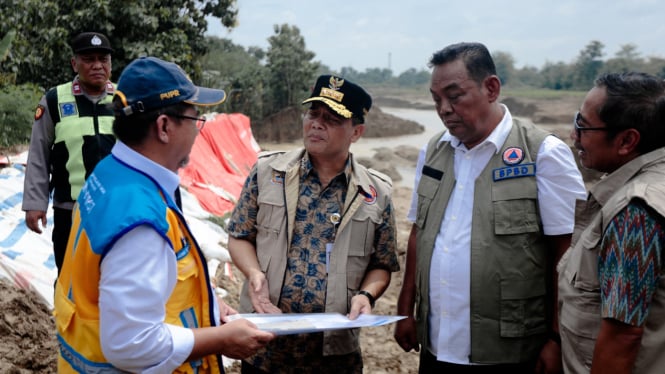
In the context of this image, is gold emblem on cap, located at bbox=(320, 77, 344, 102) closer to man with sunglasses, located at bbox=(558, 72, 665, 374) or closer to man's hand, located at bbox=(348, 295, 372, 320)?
man's hand, located at bbox=(348, 295, 372, 320)

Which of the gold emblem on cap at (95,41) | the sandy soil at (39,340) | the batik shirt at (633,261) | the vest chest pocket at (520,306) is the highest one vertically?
the gold emblem on cap at (95,41)

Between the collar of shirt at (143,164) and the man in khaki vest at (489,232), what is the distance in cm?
126

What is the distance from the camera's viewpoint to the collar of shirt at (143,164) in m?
1.55

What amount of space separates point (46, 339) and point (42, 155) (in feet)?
4.10

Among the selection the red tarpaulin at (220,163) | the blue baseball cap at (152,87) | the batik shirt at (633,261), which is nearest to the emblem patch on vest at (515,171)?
the batik shirt at (633,261)

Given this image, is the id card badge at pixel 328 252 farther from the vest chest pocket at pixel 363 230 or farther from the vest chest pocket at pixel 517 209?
the vest chest pocket at pixel 517 209

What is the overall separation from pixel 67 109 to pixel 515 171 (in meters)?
2.89

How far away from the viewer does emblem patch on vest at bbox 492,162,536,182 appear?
2254 millimetres

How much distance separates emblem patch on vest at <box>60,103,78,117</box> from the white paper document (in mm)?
2260

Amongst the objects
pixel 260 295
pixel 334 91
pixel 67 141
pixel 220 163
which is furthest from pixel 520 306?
pixel 220 163

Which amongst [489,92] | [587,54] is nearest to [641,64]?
[587,54]

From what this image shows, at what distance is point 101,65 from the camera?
3.64 meters

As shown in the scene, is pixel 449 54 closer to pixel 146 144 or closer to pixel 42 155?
pixel 146 144

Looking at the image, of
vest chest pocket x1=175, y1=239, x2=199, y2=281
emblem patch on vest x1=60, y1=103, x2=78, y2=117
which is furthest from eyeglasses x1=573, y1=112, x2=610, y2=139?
emblem patch on vest x1=60, y1=103, x2=78, y2=117
